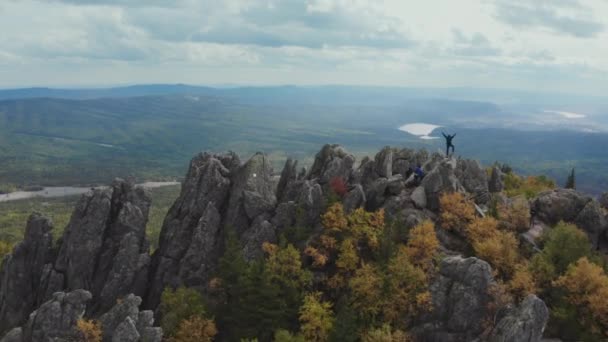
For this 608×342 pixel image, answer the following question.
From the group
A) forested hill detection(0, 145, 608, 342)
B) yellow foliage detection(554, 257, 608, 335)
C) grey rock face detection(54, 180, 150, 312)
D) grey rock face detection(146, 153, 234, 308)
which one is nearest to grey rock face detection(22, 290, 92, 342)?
forested hill detection(0, 145, 608, 342)

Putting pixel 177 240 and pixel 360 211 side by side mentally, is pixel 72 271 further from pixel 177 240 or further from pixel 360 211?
pixel 360 211

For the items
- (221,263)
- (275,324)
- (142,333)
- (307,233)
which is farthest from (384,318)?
(142,333)

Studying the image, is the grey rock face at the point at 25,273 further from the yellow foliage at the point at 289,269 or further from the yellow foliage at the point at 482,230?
the yellow foliage at the point at 482,230

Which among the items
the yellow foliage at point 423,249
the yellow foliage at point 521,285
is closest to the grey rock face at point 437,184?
the yellow foliage at point 423,249

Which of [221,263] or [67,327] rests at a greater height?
[221,263]

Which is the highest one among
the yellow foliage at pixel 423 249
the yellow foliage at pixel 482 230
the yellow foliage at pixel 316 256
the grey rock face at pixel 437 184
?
the grey rock face at pixel 437 184

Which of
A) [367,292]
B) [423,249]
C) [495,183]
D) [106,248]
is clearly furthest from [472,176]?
[106,248]
